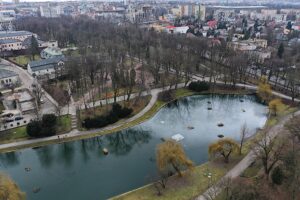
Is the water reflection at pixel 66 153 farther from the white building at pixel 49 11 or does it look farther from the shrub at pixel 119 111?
the white building at pixel 49 11

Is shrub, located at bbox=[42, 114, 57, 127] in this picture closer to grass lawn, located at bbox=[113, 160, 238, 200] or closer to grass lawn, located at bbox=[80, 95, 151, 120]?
grass lawn, located at bbox=[80, 95, 151, 120]

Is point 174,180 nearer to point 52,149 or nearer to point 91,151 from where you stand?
point 91,151

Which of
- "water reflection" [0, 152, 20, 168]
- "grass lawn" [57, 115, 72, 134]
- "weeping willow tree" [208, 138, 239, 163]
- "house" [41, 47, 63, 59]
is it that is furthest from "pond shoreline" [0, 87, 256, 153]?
"house" [41, 47, 63, 59]

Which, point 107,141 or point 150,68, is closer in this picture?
point 107,141

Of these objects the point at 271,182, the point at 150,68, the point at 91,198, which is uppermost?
the point at 150,68

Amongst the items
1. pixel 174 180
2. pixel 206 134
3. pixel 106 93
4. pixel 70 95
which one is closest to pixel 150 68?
Result: pixel 106 93

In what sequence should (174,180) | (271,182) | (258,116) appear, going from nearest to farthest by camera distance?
(271,182) < (174,180) < (258,116)
